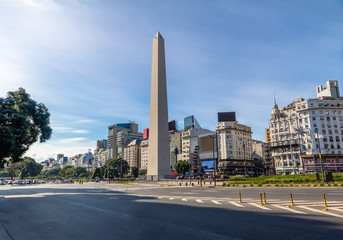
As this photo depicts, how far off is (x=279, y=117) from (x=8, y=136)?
92.3 metres

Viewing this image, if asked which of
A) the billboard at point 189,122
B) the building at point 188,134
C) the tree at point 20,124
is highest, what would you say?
the billboard at point 189,122

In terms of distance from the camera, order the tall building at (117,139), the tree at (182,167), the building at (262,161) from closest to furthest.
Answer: the tree at (182,167) → the building at (262,161) → the tall building at (117,139)

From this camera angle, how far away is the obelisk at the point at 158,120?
51.0 m

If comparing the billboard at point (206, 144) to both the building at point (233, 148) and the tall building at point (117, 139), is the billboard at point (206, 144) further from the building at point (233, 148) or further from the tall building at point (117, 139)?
the tall building at point (117, 139)

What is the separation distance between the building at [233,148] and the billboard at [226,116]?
303cm

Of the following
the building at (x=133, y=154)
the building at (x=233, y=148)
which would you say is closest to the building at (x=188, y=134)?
the building at (x=233, y=148)

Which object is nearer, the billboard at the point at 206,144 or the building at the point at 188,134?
the billboard at the point at 206,144

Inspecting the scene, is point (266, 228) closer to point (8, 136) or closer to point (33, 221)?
point (33, 221)

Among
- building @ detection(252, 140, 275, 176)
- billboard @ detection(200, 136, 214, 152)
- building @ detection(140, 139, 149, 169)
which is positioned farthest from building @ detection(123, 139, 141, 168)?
building @ detection(252, 140, 275, 176)

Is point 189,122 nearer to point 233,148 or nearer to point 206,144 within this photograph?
point 233,148

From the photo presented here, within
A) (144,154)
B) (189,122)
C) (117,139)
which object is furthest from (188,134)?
(117,139)

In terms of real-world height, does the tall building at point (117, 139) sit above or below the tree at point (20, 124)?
above

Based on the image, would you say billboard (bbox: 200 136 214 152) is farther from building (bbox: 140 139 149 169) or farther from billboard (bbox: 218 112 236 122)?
building (bbox: 140 139 149 169)

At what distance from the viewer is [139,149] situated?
17350 cm
